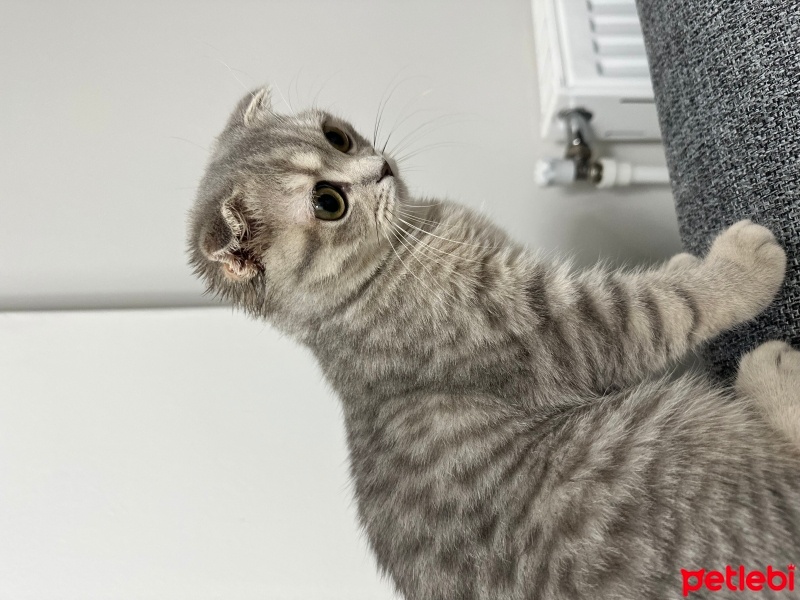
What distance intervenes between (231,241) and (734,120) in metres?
0.75

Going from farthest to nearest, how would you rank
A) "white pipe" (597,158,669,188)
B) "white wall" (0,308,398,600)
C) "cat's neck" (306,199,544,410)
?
"white pipe" (597,158,669,188)
"white wall" (0,308,398,600)
"cat's neck" (306,199,544,410)

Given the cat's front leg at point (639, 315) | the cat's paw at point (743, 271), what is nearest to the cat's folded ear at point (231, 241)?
the cat's front leg at point (639, 315)

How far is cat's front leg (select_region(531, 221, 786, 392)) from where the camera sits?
81cm

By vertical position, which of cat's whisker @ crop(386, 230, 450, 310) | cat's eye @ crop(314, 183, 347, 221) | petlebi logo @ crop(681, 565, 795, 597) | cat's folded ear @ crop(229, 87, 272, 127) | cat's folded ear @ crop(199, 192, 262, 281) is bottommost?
petlebi logo @ crop(681, 565, 795, 597)

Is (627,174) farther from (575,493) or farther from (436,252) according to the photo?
(575,493)

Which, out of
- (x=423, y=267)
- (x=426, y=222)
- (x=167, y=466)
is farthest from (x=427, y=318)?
(x=167, y=466)

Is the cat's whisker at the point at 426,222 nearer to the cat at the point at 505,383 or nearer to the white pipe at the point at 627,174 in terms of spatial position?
the cat at the point at 505,383

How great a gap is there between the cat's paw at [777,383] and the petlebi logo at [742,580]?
0.61 feet

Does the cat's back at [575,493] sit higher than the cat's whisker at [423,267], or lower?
lower

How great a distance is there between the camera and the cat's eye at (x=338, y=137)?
0.99 m

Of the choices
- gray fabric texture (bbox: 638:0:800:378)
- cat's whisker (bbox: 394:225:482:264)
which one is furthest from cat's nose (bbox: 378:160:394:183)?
gray fabric texture (bbox: 638:0:800:378)

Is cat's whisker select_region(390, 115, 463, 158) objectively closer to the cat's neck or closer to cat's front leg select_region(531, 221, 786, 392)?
the cat's neck

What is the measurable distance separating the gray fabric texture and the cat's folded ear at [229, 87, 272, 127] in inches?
28.2

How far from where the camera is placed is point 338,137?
1003mm
